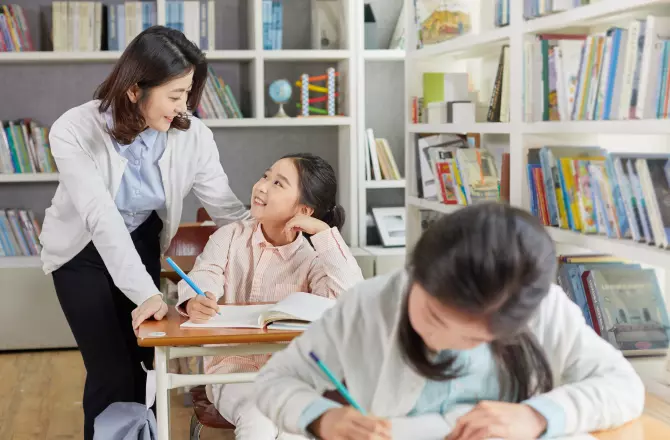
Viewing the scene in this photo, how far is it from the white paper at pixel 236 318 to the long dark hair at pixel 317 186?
1.40 ft

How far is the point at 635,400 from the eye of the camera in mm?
1266

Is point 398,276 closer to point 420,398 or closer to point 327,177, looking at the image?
point 420,398

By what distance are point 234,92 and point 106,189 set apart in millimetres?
2687

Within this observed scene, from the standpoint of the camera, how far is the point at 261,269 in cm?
254

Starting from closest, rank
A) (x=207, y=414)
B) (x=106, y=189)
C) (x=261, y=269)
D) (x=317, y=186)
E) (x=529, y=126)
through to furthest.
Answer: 1. (x=207, y=414)
2. (x=106, y=189)
3. (x=261, y=269)
4. (x=317, y=186)
5. (x=529, y=126)

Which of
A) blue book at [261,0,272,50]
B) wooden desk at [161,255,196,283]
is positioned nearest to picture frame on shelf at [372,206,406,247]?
blue book at [261,0,272,50]

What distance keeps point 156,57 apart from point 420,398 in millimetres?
1394

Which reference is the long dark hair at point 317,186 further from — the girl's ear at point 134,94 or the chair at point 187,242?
the chair at point 187,242

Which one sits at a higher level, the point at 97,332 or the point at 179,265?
the point at 179,265

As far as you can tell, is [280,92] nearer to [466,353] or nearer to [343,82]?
[343,82]

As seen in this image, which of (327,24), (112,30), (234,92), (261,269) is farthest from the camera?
(234,92)

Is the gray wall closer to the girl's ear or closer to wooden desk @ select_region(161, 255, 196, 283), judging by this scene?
wooden desk @ select_region(161, 255, 196, 283)

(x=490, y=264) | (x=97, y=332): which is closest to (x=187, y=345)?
(x=97, y=332)

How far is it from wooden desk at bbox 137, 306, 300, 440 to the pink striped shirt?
0.21 meters
